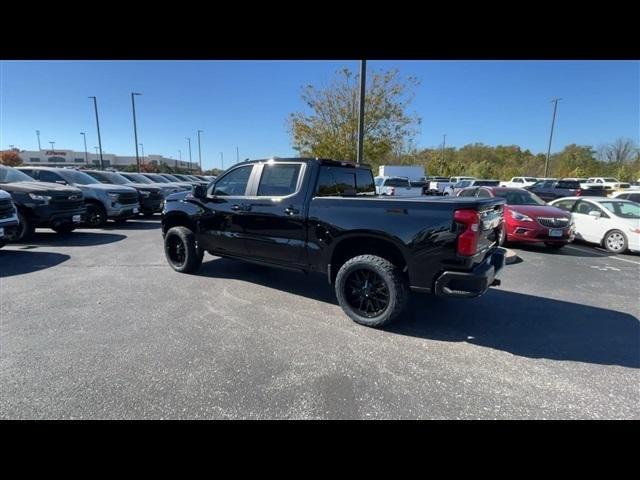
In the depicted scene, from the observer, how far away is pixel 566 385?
8.49ft

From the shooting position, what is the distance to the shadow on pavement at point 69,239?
A: 25.5 ft

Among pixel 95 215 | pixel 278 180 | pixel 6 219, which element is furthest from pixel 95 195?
pixel 278 180

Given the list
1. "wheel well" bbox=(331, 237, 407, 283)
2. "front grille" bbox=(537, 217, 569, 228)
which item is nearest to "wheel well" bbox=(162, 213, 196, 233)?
"wheel well" bbox=(331, 237, 407, 283)

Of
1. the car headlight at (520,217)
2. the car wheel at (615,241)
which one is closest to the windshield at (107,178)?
the car headlight at (520,217)

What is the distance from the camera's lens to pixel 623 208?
8.17 m

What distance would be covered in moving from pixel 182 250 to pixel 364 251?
3445mm

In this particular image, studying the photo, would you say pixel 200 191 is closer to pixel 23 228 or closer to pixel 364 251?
pixel 364 251

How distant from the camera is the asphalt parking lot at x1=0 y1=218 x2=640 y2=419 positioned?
7.66 ft

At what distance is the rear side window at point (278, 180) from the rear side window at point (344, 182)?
350 millimetres

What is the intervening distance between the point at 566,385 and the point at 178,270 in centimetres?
548

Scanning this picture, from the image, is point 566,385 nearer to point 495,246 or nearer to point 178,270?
point 495,246

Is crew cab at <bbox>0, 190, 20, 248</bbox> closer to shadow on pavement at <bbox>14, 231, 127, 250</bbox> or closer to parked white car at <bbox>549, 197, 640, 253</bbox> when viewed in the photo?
shadow on pavement at <bbox>14, 231, 127, 250</bbox>
